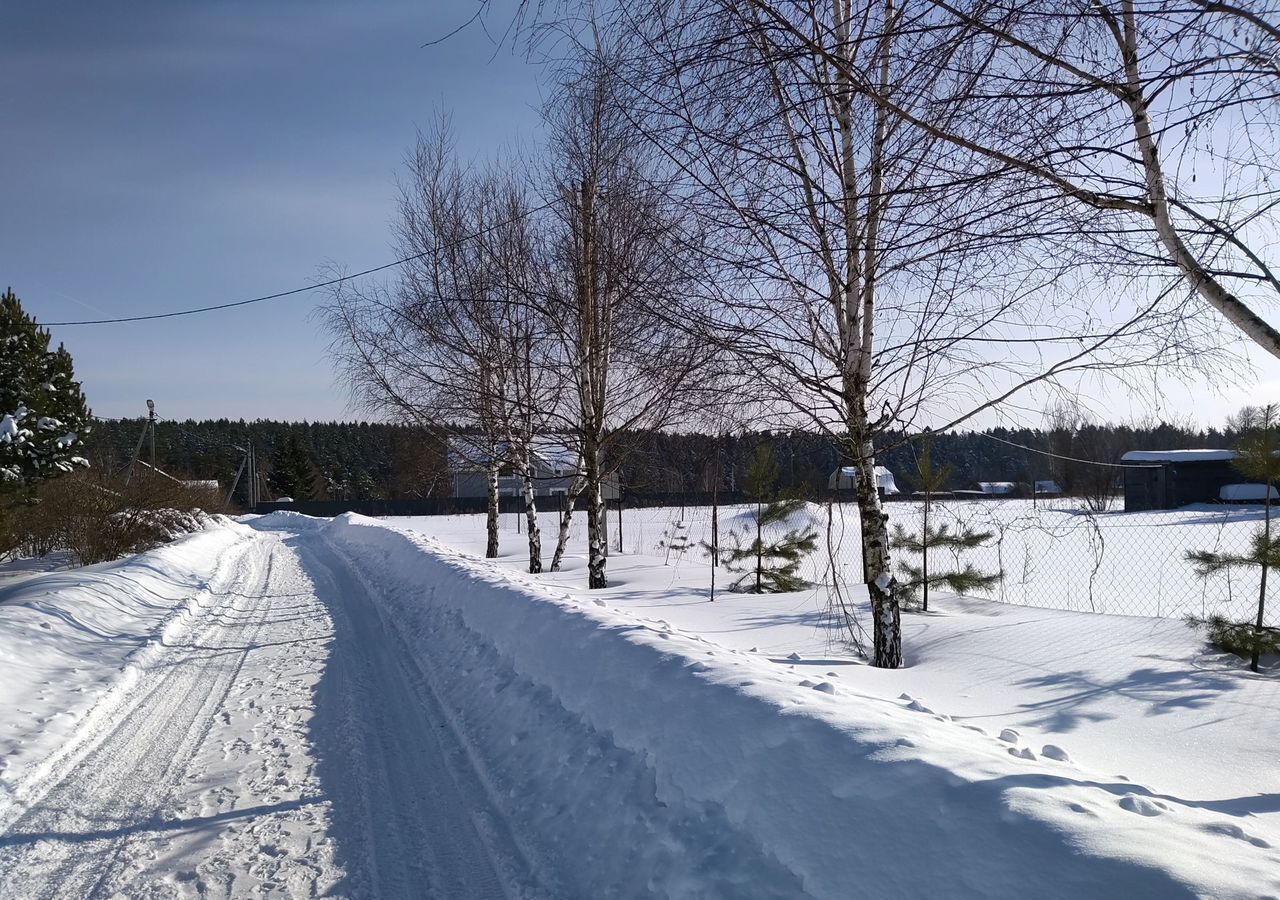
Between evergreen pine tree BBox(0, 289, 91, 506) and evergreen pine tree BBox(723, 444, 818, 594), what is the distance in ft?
66.8

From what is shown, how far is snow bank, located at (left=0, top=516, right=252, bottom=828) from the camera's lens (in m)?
5.31

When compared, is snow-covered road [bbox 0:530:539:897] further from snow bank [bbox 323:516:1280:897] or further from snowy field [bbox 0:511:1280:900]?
snow bank [bbox 323:516:1280:897]

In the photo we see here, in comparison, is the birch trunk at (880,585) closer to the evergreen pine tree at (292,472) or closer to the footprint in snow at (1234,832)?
the footprint in snow at (1234,832)

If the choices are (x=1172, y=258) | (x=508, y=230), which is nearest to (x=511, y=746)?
(x=1172, y=258)

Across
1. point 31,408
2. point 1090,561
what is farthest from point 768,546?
point 31,408

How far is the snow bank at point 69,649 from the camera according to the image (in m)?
5.31

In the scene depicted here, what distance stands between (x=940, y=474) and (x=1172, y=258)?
9399mm

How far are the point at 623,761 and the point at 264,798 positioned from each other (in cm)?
218

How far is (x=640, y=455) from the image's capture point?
14.7 metres

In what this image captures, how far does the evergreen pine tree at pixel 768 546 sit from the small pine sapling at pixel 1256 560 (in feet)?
18.7

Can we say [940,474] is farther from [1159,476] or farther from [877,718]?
[1159,476]

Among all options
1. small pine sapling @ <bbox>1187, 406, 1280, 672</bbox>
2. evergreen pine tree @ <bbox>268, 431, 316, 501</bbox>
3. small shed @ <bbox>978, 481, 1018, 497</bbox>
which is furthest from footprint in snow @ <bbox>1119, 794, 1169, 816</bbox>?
evergreen pine tree @ <bbox>268, 431, 316, 501</bbox>

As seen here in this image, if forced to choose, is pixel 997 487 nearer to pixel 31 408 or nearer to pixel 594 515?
pixel 594 515

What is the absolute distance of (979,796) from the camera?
2717 mm
